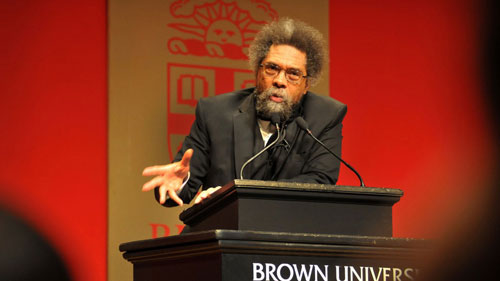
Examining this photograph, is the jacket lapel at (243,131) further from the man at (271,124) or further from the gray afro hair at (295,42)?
the gray afro hair at (295,42)

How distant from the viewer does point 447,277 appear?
0.26m

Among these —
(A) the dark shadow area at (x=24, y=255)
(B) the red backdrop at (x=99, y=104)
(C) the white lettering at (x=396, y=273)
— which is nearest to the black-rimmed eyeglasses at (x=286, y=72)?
(B) the red backdrop at (x=99, y=104)

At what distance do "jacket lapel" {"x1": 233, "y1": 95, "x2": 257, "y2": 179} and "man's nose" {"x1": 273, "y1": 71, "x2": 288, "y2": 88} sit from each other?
0.11 metres

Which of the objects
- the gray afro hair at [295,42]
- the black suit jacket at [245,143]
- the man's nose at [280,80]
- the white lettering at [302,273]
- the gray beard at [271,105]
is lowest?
the white lettering at [302,273]

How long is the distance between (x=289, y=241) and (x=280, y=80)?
1129 millimetres

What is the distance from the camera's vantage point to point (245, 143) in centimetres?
215

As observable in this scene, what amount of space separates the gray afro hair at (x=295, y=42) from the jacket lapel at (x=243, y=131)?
7.4 inches

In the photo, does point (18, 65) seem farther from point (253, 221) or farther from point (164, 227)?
point (253, 221)

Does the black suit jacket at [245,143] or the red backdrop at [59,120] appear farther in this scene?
the red backdrop at [59,120]

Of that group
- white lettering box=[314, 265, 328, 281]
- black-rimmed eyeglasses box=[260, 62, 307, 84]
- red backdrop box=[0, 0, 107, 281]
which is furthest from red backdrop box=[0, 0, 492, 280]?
white lettering box=[314, 265, 328, 281]

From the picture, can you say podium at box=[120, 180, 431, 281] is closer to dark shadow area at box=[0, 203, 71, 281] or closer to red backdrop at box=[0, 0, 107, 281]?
dark shadow area at box=[0, 203, 71, 281]

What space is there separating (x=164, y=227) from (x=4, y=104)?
0.90m

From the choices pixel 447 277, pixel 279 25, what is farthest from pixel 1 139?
pixel 447 277

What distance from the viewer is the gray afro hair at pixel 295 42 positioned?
92.5 inches
